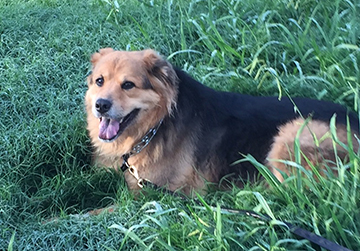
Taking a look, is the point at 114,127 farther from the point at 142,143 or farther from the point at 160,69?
the point at 160,69


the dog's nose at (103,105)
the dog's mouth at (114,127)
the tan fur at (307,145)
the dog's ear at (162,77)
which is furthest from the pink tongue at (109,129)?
the tan fur at (307,145)

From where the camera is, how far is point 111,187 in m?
3.16

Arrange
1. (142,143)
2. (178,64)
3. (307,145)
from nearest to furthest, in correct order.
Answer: (307,145) < (142,143) < (178,64)

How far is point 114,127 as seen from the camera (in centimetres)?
288

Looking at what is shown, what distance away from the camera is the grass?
2232 mm

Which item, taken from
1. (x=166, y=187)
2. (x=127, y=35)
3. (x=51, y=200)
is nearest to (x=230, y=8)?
(x=127, y=35)

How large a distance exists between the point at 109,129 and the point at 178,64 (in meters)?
1.42

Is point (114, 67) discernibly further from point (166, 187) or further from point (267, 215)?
point (267, 215)

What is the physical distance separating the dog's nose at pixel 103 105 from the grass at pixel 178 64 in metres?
0.56

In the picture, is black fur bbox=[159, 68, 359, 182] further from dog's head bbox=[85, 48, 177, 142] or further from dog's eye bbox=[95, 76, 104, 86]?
dog's eye bbox=[95, 76, 104, 86]

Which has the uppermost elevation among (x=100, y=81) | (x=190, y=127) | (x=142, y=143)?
(x=100, y=81)

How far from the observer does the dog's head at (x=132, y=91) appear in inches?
110

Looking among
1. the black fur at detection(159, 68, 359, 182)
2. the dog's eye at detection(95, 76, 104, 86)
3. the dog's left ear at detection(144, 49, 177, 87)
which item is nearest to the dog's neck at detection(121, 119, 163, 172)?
the black fur at detection(159, 68, 359, 182)

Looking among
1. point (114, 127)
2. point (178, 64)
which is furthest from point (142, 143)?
point (178, 64)
